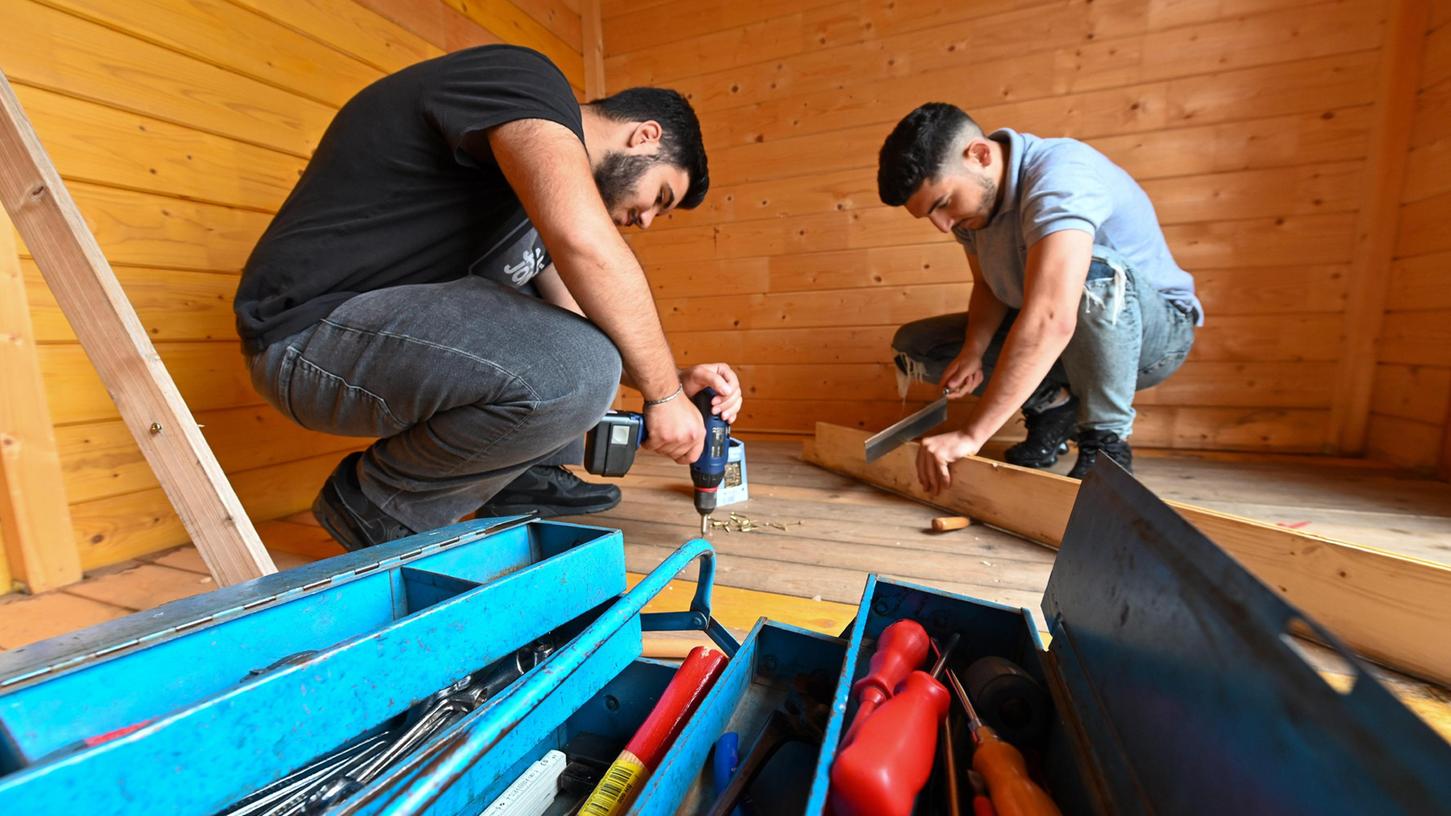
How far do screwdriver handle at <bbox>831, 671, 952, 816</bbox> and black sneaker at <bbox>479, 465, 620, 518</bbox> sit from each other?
1.18 meters

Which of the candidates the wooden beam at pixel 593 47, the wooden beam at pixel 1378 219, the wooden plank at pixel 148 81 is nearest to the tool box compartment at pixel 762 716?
the wooden plank at pixel 148 81

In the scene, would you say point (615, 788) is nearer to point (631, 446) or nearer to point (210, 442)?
point (631, 446)

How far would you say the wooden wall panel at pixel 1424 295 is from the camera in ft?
5.39

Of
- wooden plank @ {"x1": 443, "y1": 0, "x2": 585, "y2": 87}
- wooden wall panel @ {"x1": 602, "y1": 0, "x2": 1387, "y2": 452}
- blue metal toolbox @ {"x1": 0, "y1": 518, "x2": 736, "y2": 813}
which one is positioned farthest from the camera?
wooden plank @ {"x1": 443, "y1": 0, "x2": 585, "y2": 87}

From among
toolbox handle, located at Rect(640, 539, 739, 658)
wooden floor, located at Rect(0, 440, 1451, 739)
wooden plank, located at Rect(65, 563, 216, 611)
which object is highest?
toolbox handle, located at Rect(640, 539, 739, 658)

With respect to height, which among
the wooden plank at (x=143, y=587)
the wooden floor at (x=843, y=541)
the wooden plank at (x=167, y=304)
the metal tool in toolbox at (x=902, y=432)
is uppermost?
the wooden plank at (x=167, y=304)

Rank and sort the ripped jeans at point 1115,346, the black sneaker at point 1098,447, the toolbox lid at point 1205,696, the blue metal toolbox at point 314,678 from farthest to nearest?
the black sneaker at point 1098,447 < the ripped jeans at point 1115,346 < the blue metal toolbox at point 314,678 < the toolbox lid at point 1205,696

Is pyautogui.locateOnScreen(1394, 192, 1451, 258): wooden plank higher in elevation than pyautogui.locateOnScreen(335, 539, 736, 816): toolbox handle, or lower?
higher

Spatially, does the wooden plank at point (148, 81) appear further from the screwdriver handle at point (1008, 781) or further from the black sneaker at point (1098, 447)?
the black sneaker at point (1098, 447)

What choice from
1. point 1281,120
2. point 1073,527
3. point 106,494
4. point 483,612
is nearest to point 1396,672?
point 1073,527

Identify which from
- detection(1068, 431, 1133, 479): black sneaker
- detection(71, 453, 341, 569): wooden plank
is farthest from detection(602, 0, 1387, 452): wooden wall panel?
detection(71, 453, 341, 569): wooden plank

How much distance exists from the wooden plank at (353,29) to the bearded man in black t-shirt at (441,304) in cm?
85

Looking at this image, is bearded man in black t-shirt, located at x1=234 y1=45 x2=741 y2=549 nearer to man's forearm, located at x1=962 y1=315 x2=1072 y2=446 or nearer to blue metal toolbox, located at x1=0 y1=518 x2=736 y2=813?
blue metal toolbox, located at x1=0 y1=518 x2=736 y2=813

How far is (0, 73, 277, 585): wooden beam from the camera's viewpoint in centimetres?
88
